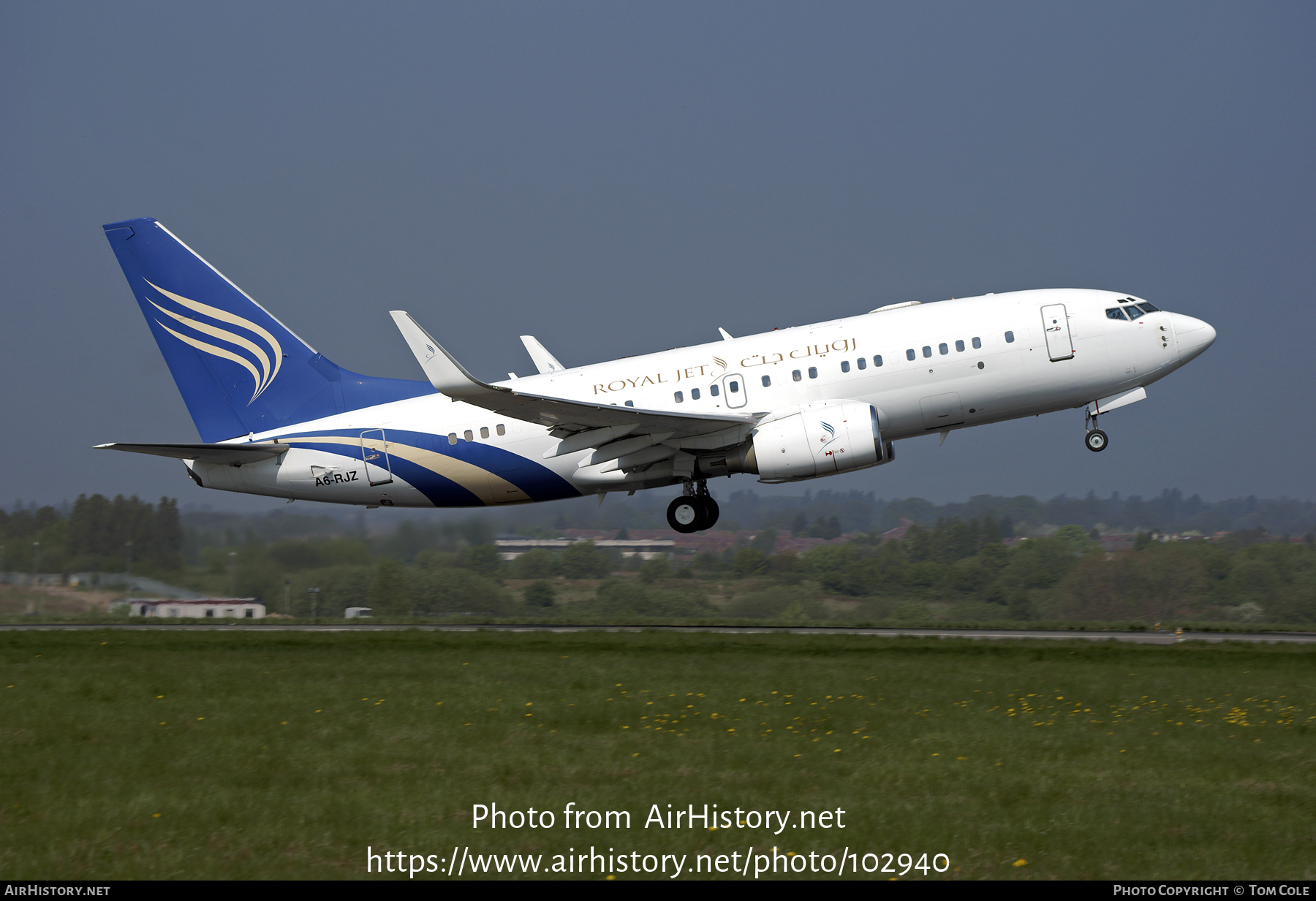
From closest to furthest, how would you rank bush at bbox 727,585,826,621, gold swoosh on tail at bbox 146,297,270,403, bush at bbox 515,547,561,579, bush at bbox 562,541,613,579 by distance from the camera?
1. gold swoosh on tail at bbox 146,297,270,403
2. bush at bbox 727,585,826,621
3. bush at bbox 515,547,561,579
4. bush at bbox 562,541,613,579

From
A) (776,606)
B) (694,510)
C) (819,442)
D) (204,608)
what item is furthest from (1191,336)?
(204,608)

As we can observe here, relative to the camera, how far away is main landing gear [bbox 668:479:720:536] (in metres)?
29.7

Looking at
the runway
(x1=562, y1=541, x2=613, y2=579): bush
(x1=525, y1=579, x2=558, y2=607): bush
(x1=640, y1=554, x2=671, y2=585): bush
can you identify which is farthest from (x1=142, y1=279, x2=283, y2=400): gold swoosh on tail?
(x1=640, y1=554, x2=671, y2=585): bush

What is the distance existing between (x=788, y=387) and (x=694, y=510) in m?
4.61

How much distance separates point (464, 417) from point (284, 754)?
16.0 m

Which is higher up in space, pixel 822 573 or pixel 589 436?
pixel 589 436

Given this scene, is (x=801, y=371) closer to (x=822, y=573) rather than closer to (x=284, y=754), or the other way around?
(x=284, y=754)

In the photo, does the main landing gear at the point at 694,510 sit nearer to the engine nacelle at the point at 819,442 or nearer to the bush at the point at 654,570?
the engine nacelle at the point at 819,442

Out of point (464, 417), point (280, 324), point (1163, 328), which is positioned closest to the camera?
point (1163, 328)

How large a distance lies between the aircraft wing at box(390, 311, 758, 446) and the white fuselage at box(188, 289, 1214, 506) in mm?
748

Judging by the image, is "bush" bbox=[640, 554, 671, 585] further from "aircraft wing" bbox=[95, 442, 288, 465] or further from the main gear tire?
"aircraft wing" bbox=[95, 442, 288, 465]

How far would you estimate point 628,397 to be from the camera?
92.0ft
